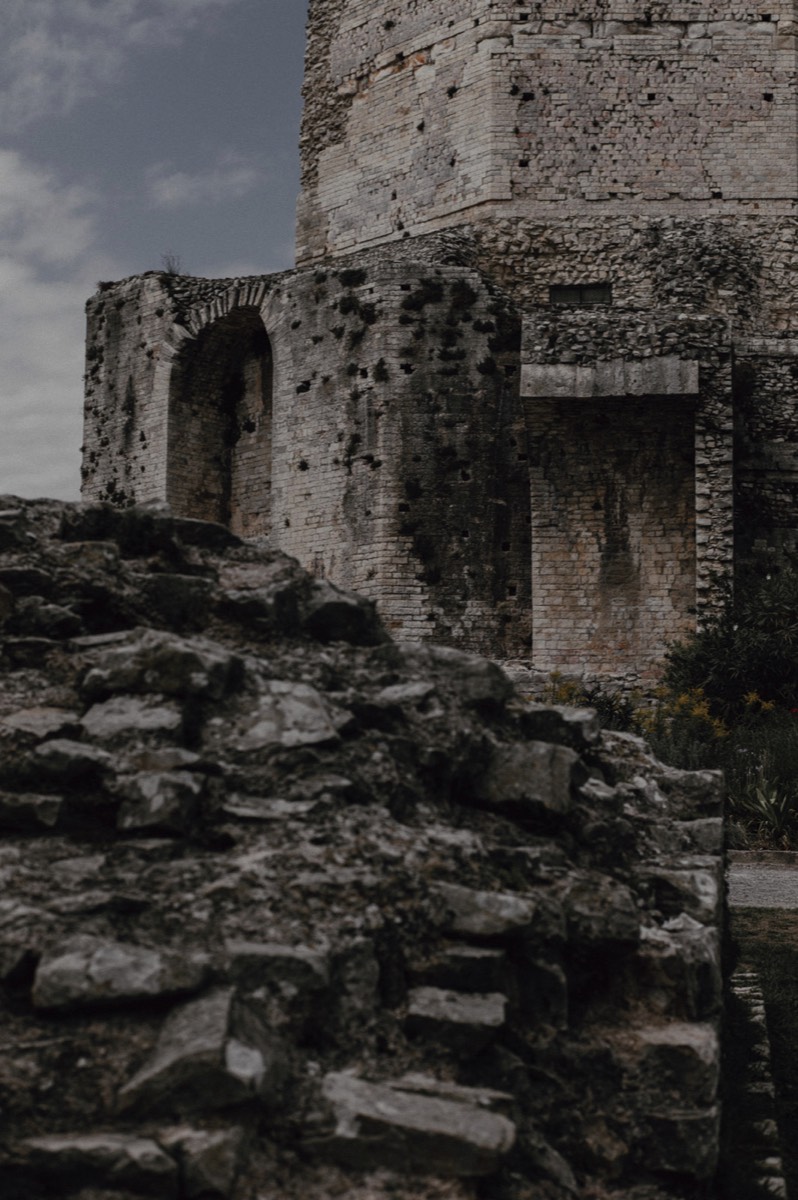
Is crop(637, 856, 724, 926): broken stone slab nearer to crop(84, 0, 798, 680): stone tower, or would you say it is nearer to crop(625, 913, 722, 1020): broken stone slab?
crop(625, 913, 722, 1020): broken stone slab

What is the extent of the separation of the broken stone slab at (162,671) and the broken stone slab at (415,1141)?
123 cm

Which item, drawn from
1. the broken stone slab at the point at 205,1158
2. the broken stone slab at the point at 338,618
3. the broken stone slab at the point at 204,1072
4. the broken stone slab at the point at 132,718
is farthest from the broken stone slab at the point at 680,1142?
the broken stone slab at the point at 338,618

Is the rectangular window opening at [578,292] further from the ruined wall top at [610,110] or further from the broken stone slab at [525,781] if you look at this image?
the broken stone slab at [525,781]

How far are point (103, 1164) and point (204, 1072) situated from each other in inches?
9.0

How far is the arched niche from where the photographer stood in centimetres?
1914

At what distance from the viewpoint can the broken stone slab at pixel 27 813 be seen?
3.24 m

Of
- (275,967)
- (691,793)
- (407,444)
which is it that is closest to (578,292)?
(407,444)

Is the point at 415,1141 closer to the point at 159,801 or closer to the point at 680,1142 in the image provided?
the point at 680,1142

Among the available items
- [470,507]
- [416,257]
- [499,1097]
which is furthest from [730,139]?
[499,1097]

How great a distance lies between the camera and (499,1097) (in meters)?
2.80

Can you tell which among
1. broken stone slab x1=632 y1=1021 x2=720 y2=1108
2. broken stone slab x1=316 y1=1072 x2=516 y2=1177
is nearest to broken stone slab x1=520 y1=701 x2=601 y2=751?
broken stone slab x1=632 y1=1021 x2=720 y2=1108

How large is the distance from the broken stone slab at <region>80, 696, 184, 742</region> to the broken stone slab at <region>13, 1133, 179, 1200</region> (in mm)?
1125

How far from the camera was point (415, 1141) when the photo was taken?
260 centimetres

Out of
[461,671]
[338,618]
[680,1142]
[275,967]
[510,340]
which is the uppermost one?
[510,340]
